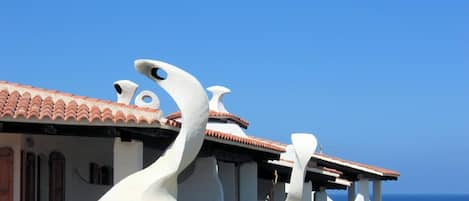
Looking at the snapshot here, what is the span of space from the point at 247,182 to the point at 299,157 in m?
2.07

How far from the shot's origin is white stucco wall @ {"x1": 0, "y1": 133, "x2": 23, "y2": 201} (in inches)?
619

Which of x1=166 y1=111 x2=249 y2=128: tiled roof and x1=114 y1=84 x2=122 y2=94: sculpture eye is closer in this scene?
x1=114 y1=84 x2=122 y2=94: sculpture eye

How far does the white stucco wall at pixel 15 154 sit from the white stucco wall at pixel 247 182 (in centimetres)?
892

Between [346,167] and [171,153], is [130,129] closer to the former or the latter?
[171,153]

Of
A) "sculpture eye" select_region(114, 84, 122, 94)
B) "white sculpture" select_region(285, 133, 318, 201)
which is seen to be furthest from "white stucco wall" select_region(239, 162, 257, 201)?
"sculpture eye" select_region(114, 84, 122, 94)

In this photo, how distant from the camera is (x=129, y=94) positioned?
19.9 m

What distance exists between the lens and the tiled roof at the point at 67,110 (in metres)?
14.3

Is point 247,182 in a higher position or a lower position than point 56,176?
higher

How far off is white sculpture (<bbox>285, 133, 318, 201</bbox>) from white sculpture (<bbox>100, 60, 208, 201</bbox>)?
8.10 m

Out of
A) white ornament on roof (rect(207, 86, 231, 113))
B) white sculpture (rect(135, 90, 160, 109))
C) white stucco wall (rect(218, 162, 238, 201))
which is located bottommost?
white stucco wall (rect(218, 162, 238, 201))

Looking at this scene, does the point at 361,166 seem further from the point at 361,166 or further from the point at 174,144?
the point at 174,144

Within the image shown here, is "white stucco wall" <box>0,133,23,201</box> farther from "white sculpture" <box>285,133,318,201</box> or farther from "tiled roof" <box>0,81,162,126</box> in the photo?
"white sculpture" <box>285,133,318,201</box>

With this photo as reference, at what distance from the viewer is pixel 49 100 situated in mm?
15633

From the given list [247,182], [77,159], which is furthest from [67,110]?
[247,182]
